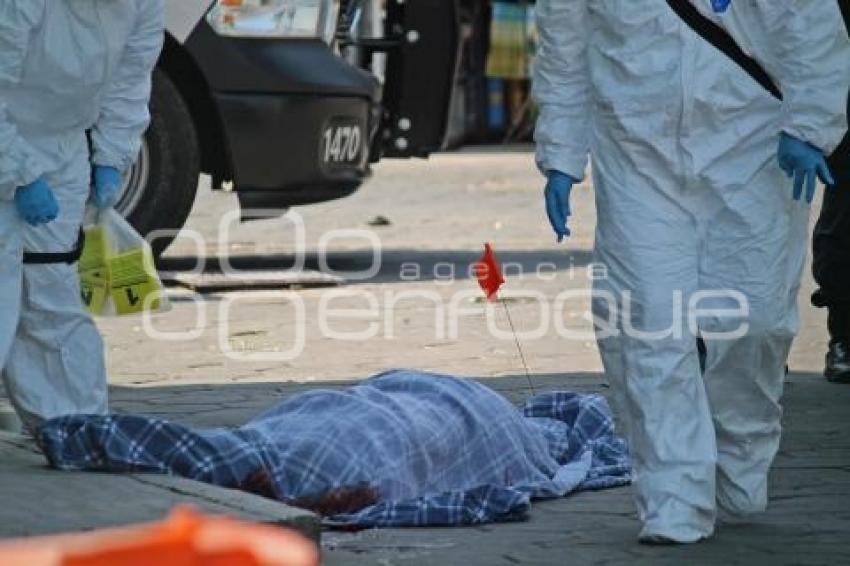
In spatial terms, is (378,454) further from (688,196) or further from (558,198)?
(688,196)

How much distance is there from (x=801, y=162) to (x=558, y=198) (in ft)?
2.07

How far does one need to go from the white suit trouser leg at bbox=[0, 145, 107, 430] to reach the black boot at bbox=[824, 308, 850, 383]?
3055 mm

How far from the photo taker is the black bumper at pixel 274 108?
444 inches

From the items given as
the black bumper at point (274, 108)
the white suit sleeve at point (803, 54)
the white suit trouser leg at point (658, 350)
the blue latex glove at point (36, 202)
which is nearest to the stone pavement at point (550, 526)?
the white suit trouser leg at point (658, 350)

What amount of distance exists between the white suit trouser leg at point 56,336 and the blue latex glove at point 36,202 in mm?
194

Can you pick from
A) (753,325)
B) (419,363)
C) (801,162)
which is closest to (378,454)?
(753,325)

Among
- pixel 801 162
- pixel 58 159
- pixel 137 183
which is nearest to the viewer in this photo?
pixel 801 162

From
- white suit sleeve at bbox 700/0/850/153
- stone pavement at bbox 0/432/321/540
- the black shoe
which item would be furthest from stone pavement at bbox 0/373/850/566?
the black shoe

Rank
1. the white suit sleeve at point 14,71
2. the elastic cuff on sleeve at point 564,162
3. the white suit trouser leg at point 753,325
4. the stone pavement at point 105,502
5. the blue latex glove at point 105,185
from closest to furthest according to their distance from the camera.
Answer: the stone pavement at point 105,502
the white suit trouser leg at point 753,325
the elastic cuff on sleeve at point 564,162
the white suit sleeve at point 14,71
the blue latex glove at point 105,185

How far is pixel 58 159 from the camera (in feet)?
19.8

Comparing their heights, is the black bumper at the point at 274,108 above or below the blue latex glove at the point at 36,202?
below

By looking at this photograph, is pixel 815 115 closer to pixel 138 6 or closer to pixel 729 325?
pixel 729 325

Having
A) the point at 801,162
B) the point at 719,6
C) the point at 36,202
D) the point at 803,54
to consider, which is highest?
the point at 719,6

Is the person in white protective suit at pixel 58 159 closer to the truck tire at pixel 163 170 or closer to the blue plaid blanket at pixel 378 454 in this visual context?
the blue plaid blanket at pixel 378 454
